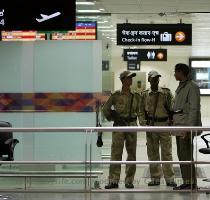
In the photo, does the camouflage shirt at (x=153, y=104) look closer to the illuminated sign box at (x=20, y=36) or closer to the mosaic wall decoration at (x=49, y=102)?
the mosaic wall decoration at (x=49, y=102)

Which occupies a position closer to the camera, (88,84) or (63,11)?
(63,11)

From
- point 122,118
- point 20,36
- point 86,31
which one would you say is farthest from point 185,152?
point 20,36

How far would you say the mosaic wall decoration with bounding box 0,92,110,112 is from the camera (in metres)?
9.89

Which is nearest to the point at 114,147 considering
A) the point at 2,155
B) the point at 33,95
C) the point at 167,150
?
the point at 167,150

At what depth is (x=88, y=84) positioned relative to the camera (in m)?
9.92

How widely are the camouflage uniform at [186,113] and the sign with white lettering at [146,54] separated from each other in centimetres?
996

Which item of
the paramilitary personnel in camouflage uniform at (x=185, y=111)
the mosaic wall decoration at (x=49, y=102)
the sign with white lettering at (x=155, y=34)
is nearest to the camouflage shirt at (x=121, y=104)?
the paramilitary personnel in camouflage uniform at (x=185, y=111)

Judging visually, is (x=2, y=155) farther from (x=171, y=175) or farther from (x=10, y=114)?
(x=171, y=175)

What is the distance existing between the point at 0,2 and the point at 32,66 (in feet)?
9.30

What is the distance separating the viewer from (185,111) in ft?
25.0

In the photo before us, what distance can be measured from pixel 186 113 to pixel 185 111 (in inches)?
1.3

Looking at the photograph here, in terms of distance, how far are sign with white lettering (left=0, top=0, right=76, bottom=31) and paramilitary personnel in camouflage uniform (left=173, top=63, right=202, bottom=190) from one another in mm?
1738

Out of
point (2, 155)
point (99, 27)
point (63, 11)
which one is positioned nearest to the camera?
point (63, 11)

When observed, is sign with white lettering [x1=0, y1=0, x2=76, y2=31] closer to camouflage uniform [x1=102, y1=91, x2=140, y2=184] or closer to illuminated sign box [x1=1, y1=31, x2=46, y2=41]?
camouflage uniform [x1=102, y1=91, x2=140, y2=184]
